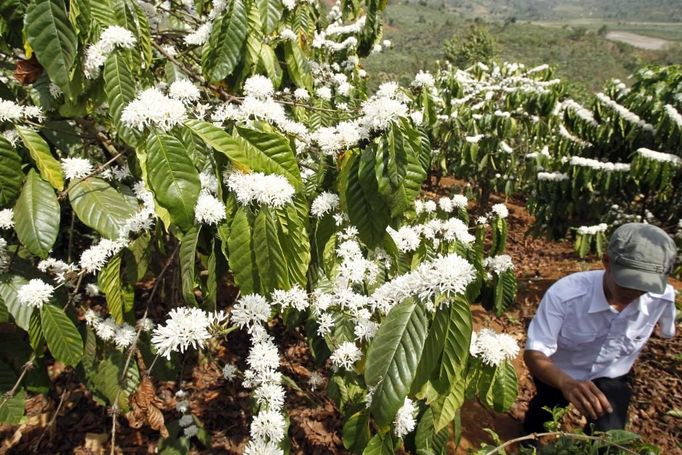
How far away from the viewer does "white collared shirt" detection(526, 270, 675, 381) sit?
2.38 meters

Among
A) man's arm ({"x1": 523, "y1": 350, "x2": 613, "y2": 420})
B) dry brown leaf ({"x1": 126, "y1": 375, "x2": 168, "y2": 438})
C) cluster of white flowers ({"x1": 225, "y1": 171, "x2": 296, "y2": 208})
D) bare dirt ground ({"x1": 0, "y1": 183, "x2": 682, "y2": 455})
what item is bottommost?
bare dirt ground ({"x1": 0, "y1": 183, "x2": 682, "y2": 455})

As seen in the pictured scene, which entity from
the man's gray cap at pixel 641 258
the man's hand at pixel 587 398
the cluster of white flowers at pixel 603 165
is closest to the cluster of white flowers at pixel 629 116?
the cluster of white flowers at pixel 603 165

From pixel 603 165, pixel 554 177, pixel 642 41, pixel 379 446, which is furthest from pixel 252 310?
pixel 642 41

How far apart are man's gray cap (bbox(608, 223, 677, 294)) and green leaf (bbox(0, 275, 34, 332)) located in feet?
8.78

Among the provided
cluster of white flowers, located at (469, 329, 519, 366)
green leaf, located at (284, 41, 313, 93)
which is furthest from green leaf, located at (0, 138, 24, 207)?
cluster of white flowers, located at (469, 329, 519, 366)

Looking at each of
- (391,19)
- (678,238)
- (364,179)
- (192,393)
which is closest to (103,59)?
(364,179)

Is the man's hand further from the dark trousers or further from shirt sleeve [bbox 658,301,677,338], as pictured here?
shirt sleeve [bbox 658,301,677,338]

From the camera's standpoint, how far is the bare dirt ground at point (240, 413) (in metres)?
2.78

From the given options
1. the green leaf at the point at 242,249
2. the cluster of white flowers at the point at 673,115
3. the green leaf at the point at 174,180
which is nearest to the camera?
the green leaf at the point at 174,180

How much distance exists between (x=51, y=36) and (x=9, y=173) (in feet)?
1.45

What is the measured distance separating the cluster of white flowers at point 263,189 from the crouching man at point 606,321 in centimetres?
187

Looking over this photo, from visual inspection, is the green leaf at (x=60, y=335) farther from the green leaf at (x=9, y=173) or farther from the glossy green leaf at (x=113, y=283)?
the green leaf at (x=9, y=173)

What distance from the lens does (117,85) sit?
1272 millimetres

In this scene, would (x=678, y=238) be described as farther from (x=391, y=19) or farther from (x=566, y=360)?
(x=391, y=19)
